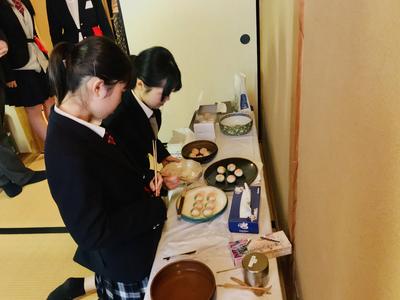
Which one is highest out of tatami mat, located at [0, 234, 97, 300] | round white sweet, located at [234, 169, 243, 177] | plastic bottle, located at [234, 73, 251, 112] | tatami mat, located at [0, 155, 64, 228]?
plastic bottle, located at [234, 73, 251, 112]

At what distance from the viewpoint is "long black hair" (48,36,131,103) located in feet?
3.23

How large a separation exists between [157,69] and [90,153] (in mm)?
537

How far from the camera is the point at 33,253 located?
2205mm

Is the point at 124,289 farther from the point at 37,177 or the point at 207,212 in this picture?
the point at 37,177

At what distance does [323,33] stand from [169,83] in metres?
0.86

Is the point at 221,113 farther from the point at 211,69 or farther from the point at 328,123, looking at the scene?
the point at 328,123

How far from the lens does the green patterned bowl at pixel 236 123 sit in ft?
6.14

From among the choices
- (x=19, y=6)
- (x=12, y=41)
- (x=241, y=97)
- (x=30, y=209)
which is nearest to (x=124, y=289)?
(x=241, y=97)

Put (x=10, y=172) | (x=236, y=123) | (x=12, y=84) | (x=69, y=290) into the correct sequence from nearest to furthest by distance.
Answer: (x=69, y=290) < (x=236, y=123) < (x=12, y=84) < (x=10, y=172)

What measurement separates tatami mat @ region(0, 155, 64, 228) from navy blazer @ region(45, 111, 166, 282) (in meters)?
1.33

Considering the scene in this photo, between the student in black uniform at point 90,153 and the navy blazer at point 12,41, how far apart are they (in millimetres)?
1981

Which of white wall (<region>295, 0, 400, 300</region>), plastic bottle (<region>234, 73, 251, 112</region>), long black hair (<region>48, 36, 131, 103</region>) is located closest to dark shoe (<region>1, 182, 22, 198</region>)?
plastic bottle (<region>234, 73, 251, 112</region>)

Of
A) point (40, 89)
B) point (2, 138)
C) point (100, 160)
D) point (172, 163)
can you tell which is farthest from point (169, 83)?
point (2, 138)

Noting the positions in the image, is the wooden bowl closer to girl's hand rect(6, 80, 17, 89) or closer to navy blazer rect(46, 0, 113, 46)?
girl's hand rect(6, 80, 17, 89)
